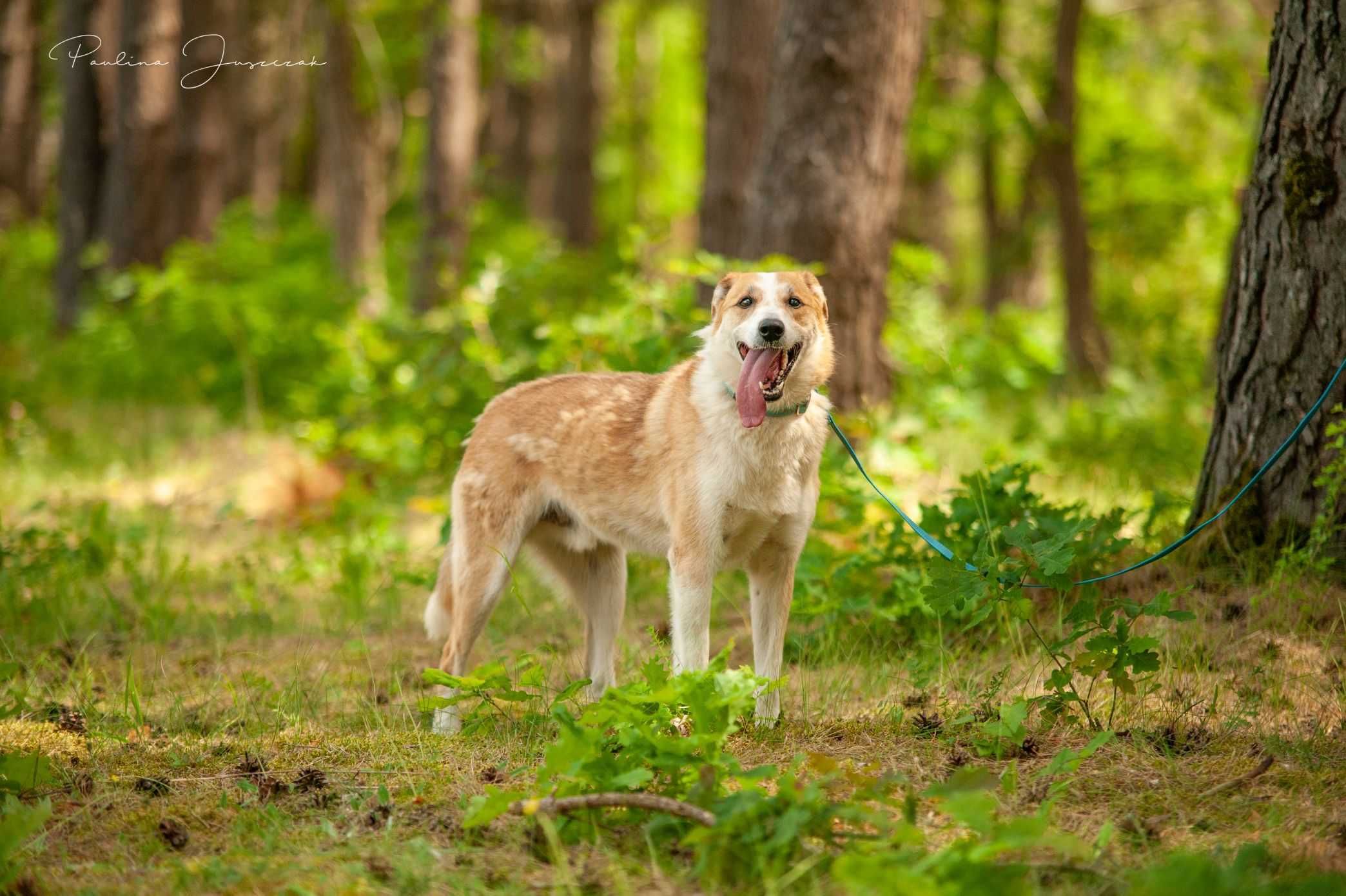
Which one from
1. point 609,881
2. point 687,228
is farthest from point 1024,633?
point 687,228

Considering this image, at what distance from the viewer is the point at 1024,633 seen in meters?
5.38

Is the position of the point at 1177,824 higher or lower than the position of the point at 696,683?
lower

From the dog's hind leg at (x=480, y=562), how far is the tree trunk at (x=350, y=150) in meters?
9.75

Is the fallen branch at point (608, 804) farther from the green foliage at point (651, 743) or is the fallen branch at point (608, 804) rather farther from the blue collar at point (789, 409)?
the blue collar at point (789, 409)

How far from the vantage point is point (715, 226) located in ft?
36.9

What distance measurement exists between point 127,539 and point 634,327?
348cm

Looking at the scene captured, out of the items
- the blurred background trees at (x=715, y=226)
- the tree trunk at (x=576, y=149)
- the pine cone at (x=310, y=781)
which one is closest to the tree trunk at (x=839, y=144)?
the blurred background trees at (x=715, y=226)

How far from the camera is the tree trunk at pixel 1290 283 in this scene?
15.9ft

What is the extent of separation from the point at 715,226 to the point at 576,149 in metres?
12.1

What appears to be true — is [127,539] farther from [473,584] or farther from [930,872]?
[930,872]

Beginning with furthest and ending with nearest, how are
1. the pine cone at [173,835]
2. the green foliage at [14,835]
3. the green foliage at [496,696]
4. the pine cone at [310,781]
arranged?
the green foliage at [496,696] → the pine cone at [310,781] → the pine cone at [173,835] → the green foliage at [14,835]

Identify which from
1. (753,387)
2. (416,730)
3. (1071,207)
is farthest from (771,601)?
(1071,207)

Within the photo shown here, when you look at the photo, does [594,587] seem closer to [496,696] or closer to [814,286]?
[496,696]

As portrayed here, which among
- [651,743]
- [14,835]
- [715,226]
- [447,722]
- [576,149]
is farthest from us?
[576,149]
